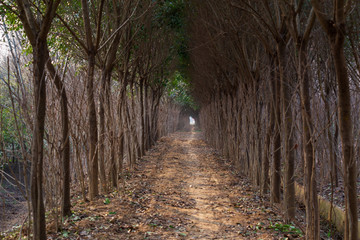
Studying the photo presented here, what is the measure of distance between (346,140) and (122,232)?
354cm

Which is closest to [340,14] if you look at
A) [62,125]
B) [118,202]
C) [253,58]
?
[62,125]

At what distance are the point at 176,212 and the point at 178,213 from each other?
7 centimetres

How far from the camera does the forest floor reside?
4984 mm

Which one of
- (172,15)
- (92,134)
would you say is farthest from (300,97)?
(172,15)

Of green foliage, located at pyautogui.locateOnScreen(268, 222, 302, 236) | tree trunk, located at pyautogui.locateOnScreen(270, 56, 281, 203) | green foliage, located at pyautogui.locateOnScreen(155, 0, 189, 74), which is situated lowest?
green foliage, located at pyautogui.locateOnScreen(268, 222, 302, 236)

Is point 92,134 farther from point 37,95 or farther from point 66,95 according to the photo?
point 37,95

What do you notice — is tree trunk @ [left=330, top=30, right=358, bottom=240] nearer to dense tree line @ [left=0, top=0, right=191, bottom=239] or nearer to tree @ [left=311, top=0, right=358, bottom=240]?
tree @ [left=311, top=0, right=358, bottom=240]

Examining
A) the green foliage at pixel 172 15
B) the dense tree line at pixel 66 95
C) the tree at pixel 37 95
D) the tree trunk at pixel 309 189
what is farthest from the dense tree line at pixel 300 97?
the tree at pixel 37 95

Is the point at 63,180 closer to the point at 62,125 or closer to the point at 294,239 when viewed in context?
the point at 62,125

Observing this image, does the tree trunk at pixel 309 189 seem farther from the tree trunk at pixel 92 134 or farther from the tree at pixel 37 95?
the tree trunk at pixel 92 134

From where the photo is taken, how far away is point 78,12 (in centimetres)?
852

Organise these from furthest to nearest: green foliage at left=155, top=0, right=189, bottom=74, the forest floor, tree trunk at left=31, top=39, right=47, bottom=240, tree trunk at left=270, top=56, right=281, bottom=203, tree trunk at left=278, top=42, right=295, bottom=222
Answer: green foliage at left=155, top=0, right=189, bottom=74
tree trunk at left=270, top=56, right=281, bottom=203
tree trunk at left=278, top=42, right=295, bottom=222
the forest floor
tree trunk at left=31, top=39, right=47, bottom=240

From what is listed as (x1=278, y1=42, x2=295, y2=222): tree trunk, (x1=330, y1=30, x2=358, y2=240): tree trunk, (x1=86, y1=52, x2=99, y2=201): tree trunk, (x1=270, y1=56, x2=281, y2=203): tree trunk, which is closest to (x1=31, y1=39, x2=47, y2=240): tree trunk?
(x1=86, y1=52, x2=99, y2=201): tree trunk

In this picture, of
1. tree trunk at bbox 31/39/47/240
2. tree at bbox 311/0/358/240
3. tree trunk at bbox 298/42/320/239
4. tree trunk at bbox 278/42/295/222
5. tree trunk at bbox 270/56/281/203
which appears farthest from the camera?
tree trunk at bbox 270/56/281/203
